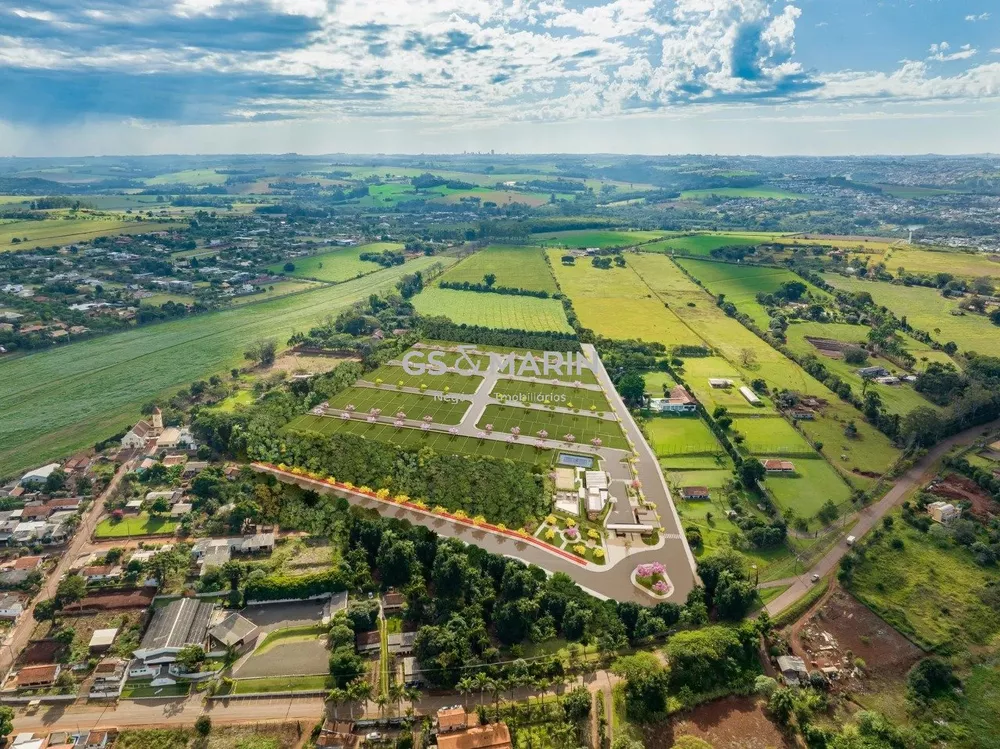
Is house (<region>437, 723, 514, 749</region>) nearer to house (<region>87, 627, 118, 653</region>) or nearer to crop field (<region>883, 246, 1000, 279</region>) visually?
house (<region>87, 627, 118, 653</region>)

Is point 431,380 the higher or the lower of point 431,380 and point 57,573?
the higher

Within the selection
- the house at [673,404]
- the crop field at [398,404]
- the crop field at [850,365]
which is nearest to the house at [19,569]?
the crop field at [398,404]

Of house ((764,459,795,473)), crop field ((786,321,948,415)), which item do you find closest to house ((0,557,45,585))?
house ((764,459,795,473))

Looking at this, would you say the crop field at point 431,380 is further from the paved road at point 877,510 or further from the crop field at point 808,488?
the paved road at point 877,510

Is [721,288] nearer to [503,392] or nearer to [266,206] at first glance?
[503,392]

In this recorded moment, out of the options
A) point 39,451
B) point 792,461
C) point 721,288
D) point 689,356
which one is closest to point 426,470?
point 792,461

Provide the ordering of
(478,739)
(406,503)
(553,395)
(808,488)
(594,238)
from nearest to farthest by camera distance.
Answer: (478,739) < (406,503) < (808,488) < (553,395) < (594,238)

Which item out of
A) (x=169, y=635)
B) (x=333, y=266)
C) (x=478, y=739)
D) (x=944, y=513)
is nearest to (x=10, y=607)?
(x=169, y=635)

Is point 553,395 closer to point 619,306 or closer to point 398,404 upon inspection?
point 398,404
